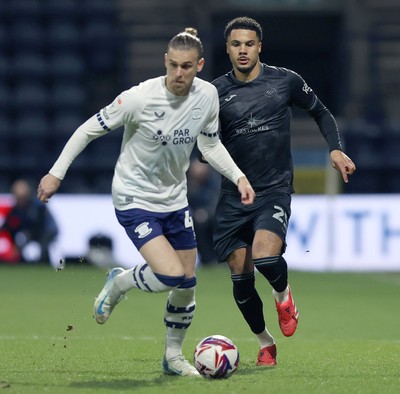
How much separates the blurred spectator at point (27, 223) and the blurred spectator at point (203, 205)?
2017 millimetres

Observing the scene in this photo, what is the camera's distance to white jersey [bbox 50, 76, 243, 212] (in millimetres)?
6668

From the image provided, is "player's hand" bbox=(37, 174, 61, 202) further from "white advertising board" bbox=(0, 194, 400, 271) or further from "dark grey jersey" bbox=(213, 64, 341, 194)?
"white advertising board" bbox=(0, 194, 400, 271)

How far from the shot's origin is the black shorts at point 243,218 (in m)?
7.47

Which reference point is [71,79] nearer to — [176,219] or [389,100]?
[389,100]

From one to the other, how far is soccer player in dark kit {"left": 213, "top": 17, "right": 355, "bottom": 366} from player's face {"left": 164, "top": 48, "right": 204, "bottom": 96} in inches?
34.1

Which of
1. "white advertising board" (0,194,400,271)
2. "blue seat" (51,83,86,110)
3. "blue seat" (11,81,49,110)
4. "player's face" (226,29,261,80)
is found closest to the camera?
"player's face" (226,29,261,80)

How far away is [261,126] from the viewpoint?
7.55 metres

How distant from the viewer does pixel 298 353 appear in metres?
8.22

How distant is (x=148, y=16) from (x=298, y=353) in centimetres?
1193

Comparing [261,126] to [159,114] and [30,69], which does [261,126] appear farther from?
[30,69]

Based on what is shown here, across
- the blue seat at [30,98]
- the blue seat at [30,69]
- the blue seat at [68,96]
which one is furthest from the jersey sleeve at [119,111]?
the blue seat at [30,69]

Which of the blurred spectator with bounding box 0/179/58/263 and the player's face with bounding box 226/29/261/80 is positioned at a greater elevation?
the player's face with bounding box 226/29/261/80

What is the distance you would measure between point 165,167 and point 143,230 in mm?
399

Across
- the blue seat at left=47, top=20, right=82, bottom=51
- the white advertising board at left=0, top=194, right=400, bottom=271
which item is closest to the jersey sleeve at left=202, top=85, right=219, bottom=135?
the white advertising board at left=0, top=194, right=400, bottom=271
